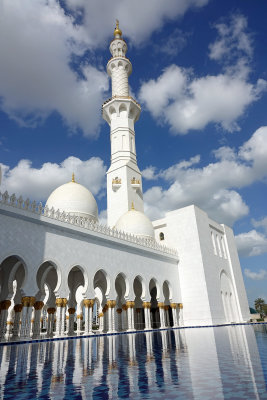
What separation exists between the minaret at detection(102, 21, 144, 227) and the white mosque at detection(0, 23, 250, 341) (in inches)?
3.9

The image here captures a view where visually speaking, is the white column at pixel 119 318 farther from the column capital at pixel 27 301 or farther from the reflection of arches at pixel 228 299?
the reflection of arches at pixel 228 299

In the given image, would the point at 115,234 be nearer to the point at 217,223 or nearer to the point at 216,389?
the point at 217,223

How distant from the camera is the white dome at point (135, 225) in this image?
75.6ft

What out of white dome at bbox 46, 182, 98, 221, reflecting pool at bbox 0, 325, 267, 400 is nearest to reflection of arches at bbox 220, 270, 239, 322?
white dome at bbox 46, 182, 98, 221

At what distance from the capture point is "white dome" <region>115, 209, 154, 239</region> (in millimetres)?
23047

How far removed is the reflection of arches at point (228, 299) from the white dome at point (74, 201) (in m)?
12.8

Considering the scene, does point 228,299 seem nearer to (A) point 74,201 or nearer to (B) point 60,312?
(A) point 74,201

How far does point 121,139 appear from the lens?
29.2m

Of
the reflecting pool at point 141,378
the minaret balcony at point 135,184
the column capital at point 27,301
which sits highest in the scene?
the minaret balcony at point 135,184

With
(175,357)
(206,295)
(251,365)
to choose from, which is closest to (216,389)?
(251,365)

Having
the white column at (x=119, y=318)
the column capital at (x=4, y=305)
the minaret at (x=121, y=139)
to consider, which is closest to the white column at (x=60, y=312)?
the column capital at (x=4, y=305)

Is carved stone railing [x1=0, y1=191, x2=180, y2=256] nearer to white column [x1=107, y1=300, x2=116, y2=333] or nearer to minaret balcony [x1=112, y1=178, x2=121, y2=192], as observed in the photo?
white column [x1=107, y1=300, x2=116, y2=333]

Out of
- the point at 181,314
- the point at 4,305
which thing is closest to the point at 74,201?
the point at 4,305

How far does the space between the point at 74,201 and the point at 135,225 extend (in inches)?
215
